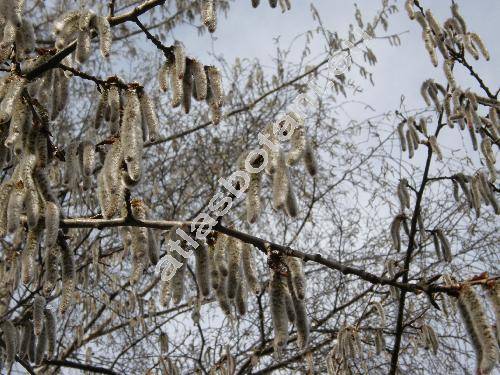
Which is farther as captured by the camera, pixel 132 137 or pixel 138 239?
pixel 138 239

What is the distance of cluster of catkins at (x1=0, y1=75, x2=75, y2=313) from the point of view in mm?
1817

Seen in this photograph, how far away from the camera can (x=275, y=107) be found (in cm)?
603

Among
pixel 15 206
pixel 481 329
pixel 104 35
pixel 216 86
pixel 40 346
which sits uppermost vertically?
pixel 104 35

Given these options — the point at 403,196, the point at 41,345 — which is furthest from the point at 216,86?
the point at 403,196

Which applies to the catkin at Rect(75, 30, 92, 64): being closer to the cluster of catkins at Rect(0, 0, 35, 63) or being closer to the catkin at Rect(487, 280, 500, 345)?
the cluster of catkins at Rect(0, 0, 35, 63)

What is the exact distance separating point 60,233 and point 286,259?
2.55 feet

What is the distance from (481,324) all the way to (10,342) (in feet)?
5.97

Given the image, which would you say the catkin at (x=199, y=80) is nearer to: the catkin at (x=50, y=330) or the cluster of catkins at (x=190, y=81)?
the cluster of catkins at (x=190, y=81)

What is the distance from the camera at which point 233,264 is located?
75.4 inches

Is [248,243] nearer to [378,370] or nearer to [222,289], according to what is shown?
[222,289]

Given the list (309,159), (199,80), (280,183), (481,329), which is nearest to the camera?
(481,329)

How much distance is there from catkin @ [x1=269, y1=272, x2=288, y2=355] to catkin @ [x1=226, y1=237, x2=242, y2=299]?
12 centimetres

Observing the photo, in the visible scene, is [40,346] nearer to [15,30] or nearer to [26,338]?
[26,338]

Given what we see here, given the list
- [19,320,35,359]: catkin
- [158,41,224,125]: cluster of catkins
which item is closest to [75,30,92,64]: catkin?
[158,41,224,125]: cluster of catkins
